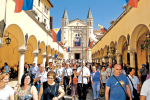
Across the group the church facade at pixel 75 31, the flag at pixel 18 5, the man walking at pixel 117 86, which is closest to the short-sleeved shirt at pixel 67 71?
the flag at pixel 18 5

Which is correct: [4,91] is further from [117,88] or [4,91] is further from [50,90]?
[117,88]

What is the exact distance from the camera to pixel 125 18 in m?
11.1

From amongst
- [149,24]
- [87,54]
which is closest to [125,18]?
[149,24]

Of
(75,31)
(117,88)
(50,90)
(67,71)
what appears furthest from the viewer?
(75,31)

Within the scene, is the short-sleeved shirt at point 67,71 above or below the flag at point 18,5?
below

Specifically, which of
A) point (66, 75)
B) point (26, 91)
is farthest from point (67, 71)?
point (26, 91)

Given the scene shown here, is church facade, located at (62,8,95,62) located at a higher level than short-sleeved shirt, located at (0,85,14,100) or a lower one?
higher

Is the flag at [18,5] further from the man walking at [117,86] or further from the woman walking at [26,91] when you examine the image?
the man walking at [117,86]

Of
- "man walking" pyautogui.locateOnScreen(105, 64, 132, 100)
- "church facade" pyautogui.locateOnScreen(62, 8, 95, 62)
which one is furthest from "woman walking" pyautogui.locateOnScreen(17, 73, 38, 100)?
"church facade" pyautogui.locateOnScreen(62, 8, 95, 62)

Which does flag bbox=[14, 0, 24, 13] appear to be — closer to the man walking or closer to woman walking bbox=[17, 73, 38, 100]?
woman walking bbox=[17, 73, 38, 100]

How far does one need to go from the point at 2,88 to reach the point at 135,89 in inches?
182

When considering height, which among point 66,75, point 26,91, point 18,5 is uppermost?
point 18,5

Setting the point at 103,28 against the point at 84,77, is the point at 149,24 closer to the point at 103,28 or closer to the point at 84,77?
the point at 84,77

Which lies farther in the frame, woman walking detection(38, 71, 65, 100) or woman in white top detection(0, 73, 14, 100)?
woman walking detection(38, 71, 65, 100)
